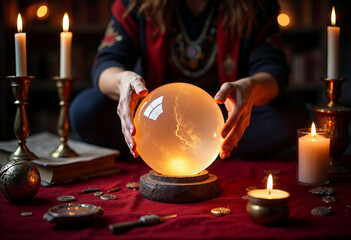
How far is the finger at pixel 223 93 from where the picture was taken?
1.17 metres

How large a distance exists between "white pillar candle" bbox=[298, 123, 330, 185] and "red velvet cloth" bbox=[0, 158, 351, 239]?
4 cm

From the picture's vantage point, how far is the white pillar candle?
1328 millimetres

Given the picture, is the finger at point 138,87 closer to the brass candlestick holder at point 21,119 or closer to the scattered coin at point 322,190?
the brass candlestick holder at point 21,119

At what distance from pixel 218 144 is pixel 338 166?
1.85 feet

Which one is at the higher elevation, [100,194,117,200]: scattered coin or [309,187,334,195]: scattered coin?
[100,194,117,200]: scattered coin

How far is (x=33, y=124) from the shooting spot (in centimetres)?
336

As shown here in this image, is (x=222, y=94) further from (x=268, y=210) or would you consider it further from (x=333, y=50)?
(x=333, y=50)

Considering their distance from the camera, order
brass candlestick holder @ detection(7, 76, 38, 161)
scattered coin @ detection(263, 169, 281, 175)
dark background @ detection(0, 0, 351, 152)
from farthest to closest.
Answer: dark background @ detection(0, 0, 351, 152) < scattered coin @ detection(263, 169, 281, 175) < brass candlestick holder @ detection(7, 76, 38, 161)

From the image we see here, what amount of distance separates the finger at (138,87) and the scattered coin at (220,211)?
1.19 ft

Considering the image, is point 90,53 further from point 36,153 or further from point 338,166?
point 338,166

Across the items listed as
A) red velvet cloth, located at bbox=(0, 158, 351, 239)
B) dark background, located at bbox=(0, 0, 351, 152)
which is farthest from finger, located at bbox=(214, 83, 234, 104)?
dark background, located at bbox=(0, 0, 351, 152)

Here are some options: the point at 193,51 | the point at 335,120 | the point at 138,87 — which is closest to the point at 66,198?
the point at 138,87

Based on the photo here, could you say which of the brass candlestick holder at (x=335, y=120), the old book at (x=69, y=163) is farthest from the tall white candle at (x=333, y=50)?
the old book at (x=69, y=163)

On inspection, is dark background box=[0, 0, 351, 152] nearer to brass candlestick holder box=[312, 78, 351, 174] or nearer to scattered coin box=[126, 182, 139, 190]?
brass candlestick holder box=[312, 78, 351, 174]
